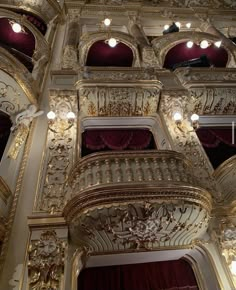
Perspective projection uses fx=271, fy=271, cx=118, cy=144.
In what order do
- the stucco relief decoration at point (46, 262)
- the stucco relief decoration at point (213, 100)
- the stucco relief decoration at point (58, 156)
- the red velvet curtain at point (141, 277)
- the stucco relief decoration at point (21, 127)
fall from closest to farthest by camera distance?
1. the stucco relief decoration at point (46, 262)
2. the red velvet curtain at point (141, 277)
3. the stucco relief decoration at point (58, 156)
4. the stucco relief decoration at point (21, 127)
5. the stucco relief decoration at point (213, 100)

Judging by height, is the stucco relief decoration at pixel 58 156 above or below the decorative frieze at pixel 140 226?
above

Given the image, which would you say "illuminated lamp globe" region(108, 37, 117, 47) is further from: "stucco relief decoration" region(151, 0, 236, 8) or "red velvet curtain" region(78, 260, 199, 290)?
"red velvet curtain" region(78, 260, 199, 290)

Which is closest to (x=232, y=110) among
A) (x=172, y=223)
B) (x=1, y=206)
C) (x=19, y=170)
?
(x=172, y=223)

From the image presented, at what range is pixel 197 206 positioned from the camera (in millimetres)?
3594

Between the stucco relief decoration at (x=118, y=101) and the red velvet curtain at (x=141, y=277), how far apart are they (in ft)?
10.6

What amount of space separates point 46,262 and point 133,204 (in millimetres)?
1286

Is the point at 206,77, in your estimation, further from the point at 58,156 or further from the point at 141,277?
the point at 141,277

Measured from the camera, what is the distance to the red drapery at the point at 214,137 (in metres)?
5.84

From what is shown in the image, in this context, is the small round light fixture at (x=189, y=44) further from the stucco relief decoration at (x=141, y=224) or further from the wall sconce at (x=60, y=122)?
the stucco relief decoration at (x=141, y=224)

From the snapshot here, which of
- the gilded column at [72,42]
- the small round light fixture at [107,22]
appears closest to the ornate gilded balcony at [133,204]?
the gilded column at [72,42]

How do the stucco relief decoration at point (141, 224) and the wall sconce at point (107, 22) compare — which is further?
the wall sconce at point (107, 22)

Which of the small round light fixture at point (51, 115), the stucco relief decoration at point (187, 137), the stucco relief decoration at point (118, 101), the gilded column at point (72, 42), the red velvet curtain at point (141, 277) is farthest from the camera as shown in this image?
the gilded column at point (72, 42)

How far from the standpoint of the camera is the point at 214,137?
236 inches

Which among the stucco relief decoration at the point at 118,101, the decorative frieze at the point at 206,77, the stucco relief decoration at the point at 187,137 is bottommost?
the stucco relief decoration at the point at 187,137
